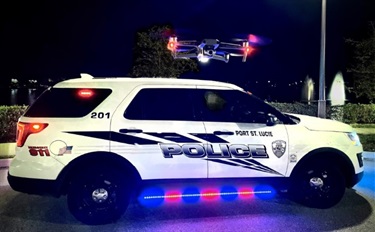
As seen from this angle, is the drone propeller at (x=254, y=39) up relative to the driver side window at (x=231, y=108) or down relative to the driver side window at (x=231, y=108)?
up

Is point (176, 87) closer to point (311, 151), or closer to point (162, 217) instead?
point (162, 217)

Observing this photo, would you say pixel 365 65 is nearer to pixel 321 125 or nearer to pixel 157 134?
pixel 321 125

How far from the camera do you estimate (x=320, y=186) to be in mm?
5547

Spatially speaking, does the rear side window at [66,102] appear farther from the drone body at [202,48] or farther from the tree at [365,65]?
the tree at [365,65]

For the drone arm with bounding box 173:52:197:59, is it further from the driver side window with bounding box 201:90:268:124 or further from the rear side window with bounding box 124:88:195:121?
the rear side window with bounding box 124:88:195:121

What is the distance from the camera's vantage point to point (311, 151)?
5.39 meters

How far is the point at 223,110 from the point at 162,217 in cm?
166

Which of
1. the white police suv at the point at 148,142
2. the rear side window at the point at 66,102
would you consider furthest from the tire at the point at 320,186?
the rear side window at the point at 66,102

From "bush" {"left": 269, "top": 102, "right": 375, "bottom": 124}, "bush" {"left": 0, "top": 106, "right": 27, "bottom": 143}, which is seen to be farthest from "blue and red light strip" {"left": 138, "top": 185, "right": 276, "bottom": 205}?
"bush" {"left": 269, "top": 102, "right": 375, "bottom": 124}

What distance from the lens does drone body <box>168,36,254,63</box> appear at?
18.9 m

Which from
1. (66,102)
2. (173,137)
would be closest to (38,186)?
(66,102)

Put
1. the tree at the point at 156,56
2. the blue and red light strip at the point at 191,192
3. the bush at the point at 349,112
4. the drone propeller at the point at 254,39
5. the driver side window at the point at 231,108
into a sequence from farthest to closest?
the drone propeller at the point at 254,39, the tree at the point at 156,56, the bush at the point at 349,112, the driver side window at the point at 231,108, the blue and red light strip at the point at 191,192

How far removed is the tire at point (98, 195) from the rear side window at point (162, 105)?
81cm

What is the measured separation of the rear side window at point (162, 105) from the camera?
496 cm
